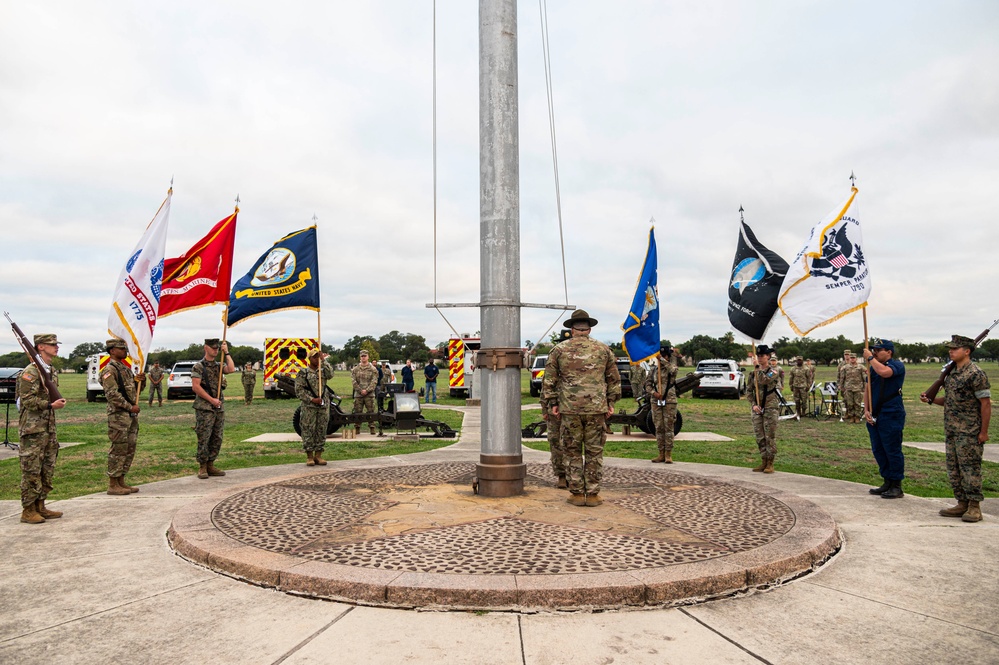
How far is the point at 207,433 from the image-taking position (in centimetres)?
877

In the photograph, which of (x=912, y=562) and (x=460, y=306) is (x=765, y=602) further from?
(x=460, y=306)

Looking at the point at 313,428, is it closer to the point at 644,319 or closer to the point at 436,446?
the point at 436,446

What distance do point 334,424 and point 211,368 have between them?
14.6 feet

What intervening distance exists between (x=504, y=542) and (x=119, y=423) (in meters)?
5.15

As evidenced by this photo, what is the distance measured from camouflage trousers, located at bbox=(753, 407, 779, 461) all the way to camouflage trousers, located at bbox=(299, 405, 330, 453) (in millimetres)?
6193

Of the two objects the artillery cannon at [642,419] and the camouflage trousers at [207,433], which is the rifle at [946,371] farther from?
the camouflage trousers at [207,433]

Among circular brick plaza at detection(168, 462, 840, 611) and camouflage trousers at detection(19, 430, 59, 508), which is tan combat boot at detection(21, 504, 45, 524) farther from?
circular brick plaza at detection(168, 462, 840, 611)

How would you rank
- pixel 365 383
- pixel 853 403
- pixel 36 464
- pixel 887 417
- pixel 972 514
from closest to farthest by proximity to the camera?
pixel 972 514, pixel 36 464, pixel 887 417, pixel 365 383, pixel 853 403

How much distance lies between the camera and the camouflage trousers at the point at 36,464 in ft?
20.3

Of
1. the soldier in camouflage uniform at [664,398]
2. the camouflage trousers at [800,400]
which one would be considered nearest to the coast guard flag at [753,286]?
the soldier in camouflage uniform at [664,398]

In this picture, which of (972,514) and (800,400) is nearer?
(972,514)

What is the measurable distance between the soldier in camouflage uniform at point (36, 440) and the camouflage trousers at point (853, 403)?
55.3 ft

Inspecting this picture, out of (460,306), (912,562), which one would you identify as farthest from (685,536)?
(460,306)

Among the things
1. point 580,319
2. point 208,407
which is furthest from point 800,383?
point 208,407
